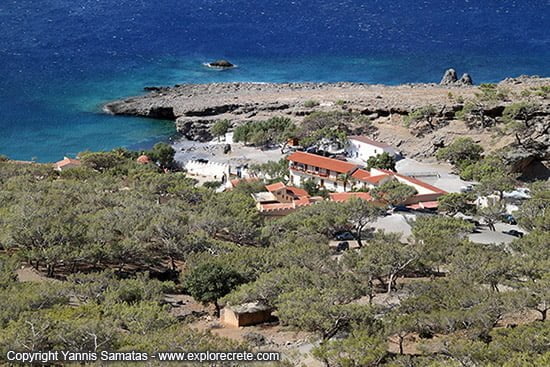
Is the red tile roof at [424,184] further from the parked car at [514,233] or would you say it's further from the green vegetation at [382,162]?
the parked car at [514,233]

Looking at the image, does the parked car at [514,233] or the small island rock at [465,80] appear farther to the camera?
the small island rock at [465,80]

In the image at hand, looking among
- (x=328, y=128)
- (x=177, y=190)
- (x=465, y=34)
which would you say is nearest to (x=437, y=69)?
(x=465, y=34)

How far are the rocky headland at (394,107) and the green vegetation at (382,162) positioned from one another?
6028 millimetres

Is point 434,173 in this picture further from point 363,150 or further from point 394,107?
point 394,107

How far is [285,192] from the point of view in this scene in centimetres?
4950

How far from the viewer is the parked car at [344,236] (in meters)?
40.9

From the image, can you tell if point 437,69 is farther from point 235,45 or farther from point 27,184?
point 27,184

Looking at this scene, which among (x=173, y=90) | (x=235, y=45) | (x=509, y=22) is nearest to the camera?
(x=173, y=90)

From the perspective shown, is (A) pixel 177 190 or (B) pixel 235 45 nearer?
(A) pixel 177 190

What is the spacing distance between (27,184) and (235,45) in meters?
A: 75.6

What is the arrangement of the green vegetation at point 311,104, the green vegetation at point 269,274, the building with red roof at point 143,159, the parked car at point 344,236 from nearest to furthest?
the green vegetation at point 269,274 → the parked car at point 344,236 → the building with red roof at point 143,159 → the green vegetation at point 311,104

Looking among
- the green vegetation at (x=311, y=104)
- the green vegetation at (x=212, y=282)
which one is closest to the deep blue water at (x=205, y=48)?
the green vegetation at (x=311, y=104)

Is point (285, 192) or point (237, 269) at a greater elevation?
point (237, 269)

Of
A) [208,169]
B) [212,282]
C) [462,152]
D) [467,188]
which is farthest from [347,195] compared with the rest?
[212,282]
